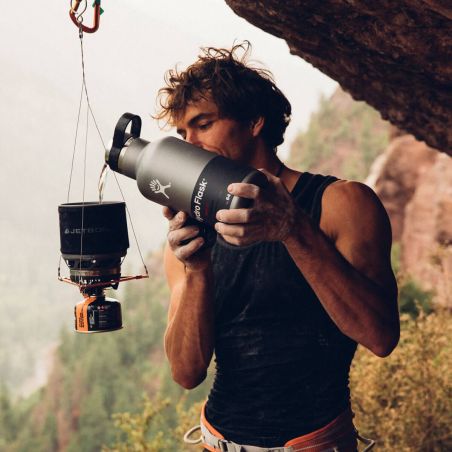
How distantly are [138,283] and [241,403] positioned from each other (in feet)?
146

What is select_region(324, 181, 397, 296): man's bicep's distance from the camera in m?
2.46

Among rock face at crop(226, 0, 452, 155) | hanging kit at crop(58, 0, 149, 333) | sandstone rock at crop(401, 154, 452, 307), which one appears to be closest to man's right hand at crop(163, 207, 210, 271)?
hanging kit at crop(58, 0, 149, 333)

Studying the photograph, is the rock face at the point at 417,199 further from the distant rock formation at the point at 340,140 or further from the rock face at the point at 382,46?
the distant rock formation at the point at 340,140

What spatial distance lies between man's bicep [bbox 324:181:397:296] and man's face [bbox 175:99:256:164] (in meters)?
0.37

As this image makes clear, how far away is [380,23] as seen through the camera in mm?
3297

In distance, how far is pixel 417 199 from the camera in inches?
526

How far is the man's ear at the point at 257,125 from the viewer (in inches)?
110

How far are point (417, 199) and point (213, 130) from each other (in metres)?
11.2

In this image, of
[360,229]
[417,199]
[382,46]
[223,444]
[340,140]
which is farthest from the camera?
[340,140]

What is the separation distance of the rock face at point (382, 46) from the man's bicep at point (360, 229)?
717mm

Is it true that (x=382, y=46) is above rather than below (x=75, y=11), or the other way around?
below

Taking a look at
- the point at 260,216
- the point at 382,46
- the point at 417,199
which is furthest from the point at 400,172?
the point at 260,216

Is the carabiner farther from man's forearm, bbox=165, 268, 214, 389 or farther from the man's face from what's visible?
man's forearm, bbox=165, 268, 214, 389

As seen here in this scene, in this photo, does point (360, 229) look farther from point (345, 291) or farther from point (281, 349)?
point (281, 349)
